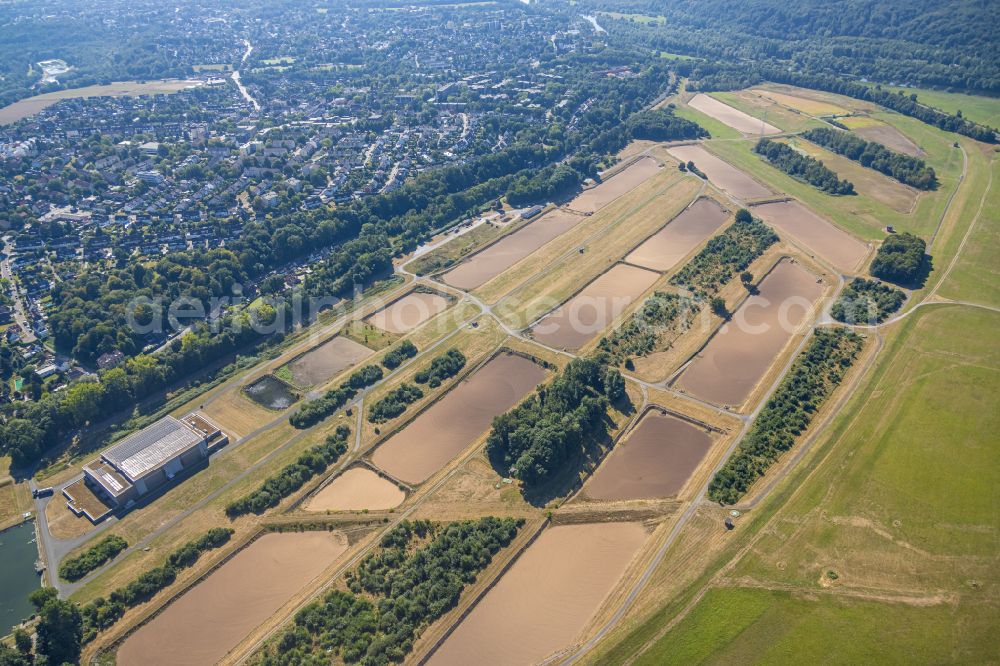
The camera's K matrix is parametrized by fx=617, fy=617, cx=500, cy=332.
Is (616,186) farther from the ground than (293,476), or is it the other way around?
(616,186)

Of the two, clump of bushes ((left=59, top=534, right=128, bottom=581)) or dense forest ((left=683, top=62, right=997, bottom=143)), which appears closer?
clump of bushes ((left=59, top=534, right=128, bottom=581))

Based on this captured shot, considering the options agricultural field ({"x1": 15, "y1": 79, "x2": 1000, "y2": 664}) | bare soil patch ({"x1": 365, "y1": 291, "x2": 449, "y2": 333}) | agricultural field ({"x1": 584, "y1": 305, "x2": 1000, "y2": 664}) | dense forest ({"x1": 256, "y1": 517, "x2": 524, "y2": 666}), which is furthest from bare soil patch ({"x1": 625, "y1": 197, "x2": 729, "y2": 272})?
dense forest ({"x1": 256, "y1": 517, "x2": 524, "y2": 666})

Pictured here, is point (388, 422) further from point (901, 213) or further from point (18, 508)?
point (901, 213)

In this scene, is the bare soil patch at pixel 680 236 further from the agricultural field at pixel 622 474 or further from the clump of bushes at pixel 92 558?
the clump of bushes at pixel 92 558

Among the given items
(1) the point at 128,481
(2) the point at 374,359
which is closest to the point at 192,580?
(1) the point at 128,481

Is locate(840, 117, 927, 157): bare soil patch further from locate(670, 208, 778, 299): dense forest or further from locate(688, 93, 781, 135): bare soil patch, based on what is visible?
locate(670, 208, 778, 299): dense forest

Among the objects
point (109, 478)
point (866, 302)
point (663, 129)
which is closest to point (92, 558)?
point (109, 478)

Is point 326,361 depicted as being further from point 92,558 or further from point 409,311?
point 92,558
